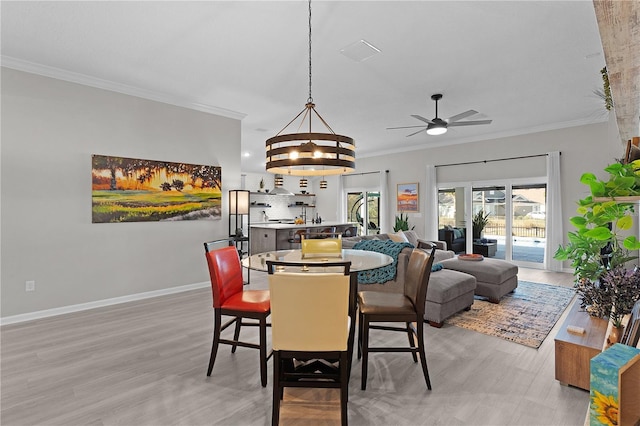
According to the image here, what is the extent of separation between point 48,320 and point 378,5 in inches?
182

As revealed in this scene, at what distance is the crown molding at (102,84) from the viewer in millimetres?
3537

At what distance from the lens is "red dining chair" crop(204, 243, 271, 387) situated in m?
2.30

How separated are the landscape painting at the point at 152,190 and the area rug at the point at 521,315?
3795mm

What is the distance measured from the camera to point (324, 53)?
336cm

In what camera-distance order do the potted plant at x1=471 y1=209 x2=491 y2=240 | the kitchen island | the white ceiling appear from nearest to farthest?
the white ceiling < the kitchen island < the potted plant at x1=471 y1=209 x2=491 y2=240

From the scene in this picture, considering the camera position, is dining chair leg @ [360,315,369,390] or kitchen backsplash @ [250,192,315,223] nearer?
dining chair leg @ [360,315,369,390]

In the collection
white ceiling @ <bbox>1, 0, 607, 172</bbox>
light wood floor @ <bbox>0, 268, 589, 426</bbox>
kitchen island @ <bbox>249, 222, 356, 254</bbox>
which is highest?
white ceiling @ <bbox>1, 0, 607, 172</bbox>

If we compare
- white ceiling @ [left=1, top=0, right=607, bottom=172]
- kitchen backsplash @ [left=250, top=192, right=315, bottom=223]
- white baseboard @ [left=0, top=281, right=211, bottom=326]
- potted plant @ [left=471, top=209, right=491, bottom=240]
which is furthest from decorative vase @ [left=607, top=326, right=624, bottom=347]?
kitchen backsplash @ [left=250, top=192, right=315, bottom=223]

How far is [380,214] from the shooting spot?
8.91 m

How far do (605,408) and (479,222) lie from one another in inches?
272

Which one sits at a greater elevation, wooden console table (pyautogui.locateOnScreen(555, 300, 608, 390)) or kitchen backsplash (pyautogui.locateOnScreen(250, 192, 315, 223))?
kitchen backsplash (pyautogui.locateOnScreen(250, 192, 315, 223))

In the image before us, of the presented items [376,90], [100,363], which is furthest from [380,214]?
[100,363]

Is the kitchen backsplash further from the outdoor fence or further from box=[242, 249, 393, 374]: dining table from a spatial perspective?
box=[242, 249, 393, 374]: dining table

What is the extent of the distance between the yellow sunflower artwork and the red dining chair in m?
1.81
